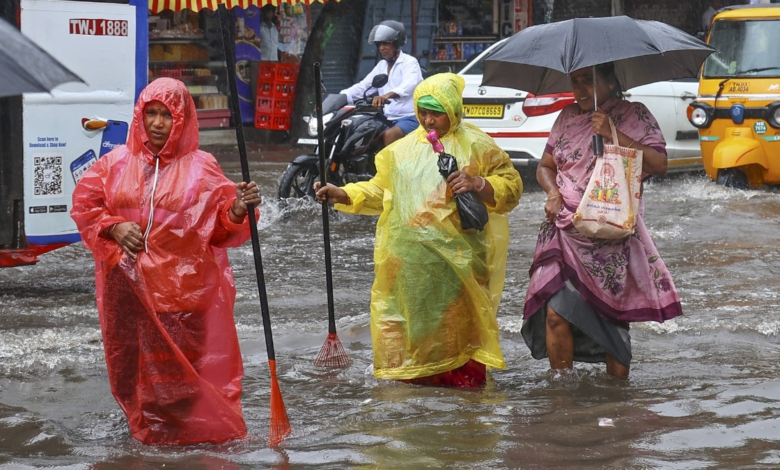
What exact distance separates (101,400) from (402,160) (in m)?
1.80

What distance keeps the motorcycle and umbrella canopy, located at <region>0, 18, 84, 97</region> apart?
7.54 metres

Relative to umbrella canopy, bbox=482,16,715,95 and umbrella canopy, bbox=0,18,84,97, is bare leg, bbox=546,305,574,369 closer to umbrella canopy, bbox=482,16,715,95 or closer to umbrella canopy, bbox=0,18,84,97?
umbrella canopy, bbox=482,16,715,95

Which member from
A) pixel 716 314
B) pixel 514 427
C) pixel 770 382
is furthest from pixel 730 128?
pixel 514 427

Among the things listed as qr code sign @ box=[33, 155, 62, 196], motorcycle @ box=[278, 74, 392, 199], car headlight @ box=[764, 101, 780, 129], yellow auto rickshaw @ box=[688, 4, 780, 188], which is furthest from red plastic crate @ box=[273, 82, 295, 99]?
qr code sign @ box=[33, 155, 62, 196]

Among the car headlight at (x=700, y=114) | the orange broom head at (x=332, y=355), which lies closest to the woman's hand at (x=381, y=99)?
the car headlight at (x=700, y=114)

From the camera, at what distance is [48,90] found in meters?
3.05

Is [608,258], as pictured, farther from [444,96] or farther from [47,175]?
[47,175]

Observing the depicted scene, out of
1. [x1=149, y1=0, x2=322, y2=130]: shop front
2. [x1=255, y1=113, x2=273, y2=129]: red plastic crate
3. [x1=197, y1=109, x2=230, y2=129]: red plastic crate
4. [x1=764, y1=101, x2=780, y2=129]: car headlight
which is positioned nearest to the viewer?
[x1=764, y1=101, x2=780, y2=129]: car headlight

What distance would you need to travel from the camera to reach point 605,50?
5.18 metres

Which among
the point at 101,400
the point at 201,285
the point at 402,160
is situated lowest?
the point at 101,400

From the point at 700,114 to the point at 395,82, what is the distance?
11.4ft

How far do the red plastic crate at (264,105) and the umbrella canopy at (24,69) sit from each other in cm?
1419

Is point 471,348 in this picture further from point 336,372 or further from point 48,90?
point 48,90

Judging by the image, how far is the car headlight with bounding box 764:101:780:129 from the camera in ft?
38.7
